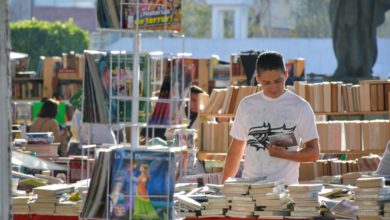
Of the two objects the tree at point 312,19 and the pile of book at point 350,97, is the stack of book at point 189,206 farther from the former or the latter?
the tree at point 312,19

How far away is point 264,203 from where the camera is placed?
6.67 meters

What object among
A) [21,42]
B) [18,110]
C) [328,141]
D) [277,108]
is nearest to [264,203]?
[277,108]

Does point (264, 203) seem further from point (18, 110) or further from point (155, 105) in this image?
point (18, 110)

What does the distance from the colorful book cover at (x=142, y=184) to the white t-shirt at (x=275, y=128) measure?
4.25ft

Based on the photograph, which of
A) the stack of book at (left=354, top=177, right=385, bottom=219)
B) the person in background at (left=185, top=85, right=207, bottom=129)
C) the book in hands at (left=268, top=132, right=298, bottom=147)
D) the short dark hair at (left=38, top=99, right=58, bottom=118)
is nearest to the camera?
the stack of book at (left=354, top=177, right=385, bottom=219)

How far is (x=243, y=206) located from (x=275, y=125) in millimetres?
614

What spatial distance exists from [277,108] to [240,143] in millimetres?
363

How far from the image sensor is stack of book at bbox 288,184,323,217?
667cm

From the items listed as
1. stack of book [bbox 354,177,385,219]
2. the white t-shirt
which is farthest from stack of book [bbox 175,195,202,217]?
stack of book [bbox 354,177,385,219]

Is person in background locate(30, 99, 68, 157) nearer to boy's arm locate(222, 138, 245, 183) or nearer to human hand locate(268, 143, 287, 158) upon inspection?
boy's arm locate(222, 138, 245, 183)

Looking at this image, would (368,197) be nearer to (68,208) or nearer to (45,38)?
(68,208)

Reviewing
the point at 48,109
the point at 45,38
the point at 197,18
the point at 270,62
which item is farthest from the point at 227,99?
the point at 197,18

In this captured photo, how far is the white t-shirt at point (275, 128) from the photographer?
7.05 metres

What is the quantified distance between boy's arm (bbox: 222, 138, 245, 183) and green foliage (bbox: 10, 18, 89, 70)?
4776 centimetres
